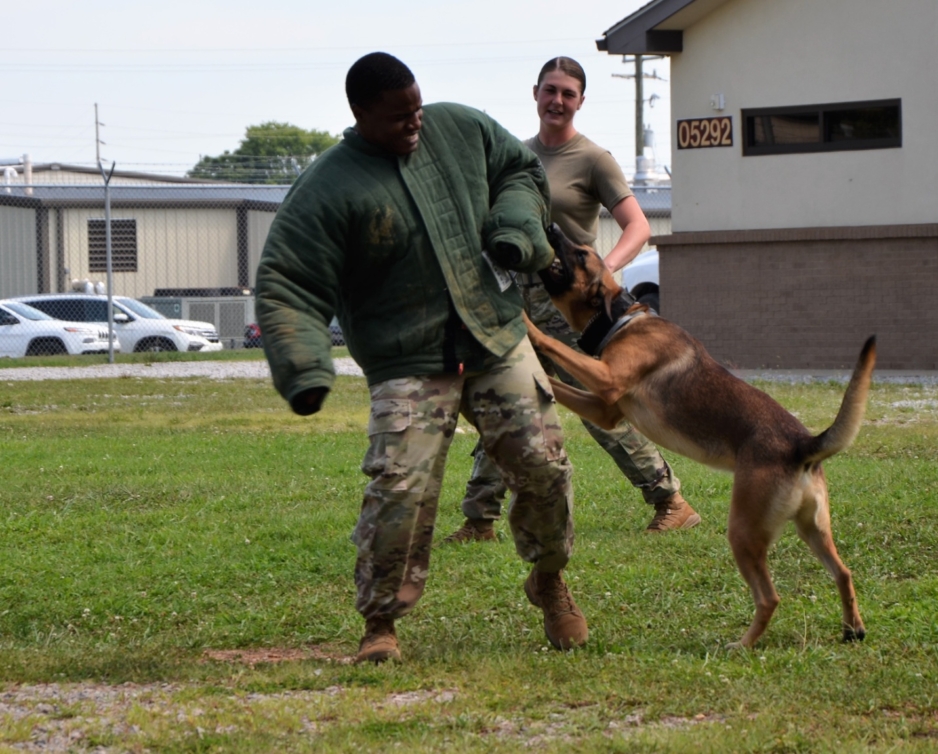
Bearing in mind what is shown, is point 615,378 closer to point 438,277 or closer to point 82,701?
point 438,277

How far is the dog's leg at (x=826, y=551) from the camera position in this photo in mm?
4336

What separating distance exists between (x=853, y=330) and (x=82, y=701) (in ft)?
45.3

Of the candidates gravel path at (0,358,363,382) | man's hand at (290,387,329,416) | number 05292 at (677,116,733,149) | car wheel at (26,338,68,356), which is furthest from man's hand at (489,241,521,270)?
car wheel at (26,338,68,356)

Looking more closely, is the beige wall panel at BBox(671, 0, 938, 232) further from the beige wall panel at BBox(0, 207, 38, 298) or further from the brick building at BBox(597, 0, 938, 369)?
the beige wall panel at BBox(0, 207, 38, 298)

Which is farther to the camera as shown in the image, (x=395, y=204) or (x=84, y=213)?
(x=84, y=213)

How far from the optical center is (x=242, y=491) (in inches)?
307

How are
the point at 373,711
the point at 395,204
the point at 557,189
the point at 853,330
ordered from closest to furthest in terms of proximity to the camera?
1. the point at 373,711
2. the point at 395,204
3. the point at 557,189
4. the point at 853,330

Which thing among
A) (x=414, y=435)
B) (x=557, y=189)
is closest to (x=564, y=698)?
(x=414, y=435)

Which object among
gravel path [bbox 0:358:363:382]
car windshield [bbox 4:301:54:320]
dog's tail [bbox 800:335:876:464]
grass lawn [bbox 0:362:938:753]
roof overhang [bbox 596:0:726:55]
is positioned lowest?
grass lawn [bbox 0:362:938:753]

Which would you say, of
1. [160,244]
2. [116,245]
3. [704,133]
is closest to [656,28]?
[704,133]

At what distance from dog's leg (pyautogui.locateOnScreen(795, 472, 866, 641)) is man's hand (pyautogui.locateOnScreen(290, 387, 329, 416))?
1.80 metres

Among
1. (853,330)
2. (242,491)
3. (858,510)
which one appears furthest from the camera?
(853,330)

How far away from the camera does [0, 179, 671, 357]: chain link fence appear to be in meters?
26.2

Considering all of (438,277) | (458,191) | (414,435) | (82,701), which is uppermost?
(458,191)
